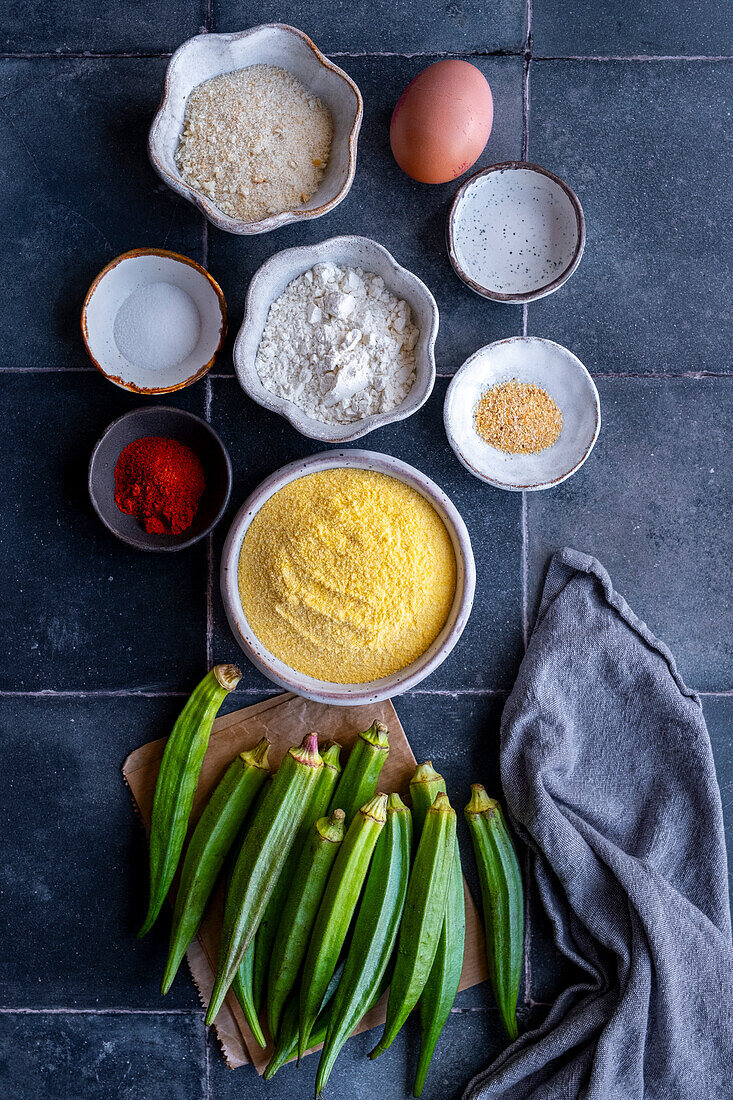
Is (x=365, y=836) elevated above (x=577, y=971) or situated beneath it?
elevated above

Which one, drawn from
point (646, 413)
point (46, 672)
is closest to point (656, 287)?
point (646, 413)

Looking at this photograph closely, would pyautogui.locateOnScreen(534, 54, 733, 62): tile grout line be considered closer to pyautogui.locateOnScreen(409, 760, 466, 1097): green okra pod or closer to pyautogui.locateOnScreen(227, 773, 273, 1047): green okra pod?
pyautogui.locateOnScreen(409, 760, 466, 1097): green okra pod

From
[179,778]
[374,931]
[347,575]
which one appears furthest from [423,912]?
[347,575]

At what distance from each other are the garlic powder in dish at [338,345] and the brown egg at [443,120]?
27 centimetres

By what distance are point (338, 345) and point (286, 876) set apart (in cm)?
120

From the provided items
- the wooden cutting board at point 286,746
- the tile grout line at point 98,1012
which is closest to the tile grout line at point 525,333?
the wooden cutting board at point 286,746

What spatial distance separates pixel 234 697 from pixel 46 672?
461mm

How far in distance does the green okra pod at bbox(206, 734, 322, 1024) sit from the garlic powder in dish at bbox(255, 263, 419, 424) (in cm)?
76

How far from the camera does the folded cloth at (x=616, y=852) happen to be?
5.80ft

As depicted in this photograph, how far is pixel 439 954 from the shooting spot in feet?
5.93

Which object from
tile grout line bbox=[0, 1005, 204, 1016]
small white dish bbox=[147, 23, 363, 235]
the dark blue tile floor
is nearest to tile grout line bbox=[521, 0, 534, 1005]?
the dark blue tile floor

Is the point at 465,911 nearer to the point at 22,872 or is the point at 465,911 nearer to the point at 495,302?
the point at 22,872

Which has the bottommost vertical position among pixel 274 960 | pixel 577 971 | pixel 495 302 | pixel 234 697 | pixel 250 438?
pixel 577 971

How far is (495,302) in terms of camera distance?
6.27 ft
